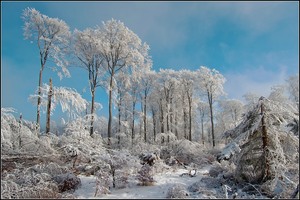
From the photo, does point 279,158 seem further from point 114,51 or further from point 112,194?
point 114,51

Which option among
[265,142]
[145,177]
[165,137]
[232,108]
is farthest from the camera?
[232,108]

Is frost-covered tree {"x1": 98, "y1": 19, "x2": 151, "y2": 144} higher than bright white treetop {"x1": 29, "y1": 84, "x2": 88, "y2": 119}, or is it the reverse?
frost-covered tree {"x1": 98, "y1": 19, "x2": 151, "y2": 144}

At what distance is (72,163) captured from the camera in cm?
1236

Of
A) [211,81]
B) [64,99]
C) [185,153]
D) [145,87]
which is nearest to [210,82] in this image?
[211,81]

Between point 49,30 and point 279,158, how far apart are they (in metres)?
16.0

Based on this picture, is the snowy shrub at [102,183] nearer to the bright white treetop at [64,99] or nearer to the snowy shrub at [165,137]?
the bright white treetop at [64,99]

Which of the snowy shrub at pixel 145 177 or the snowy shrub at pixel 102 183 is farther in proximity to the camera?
the snowy shrub at pixel 145 177

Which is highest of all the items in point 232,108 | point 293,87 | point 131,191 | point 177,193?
point 293,87

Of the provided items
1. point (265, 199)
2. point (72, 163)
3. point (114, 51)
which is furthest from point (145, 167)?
point (114, 51)

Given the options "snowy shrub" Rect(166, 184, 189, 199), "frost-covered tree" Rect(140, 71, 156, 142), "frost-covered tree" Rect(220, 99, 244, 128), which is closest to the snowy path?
"snowy shrub" Rect(166, 184, 189, 199)

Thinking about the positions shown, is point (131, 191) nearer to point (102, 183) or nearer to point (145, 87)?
point (102, 183)

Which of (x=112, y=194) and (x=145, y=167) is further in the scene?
(x=145, y=167)

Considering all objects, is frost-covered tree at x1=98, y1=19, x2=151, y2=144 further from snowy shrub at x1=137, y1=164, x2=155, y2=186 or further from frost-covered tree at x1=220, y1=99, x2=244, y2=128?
frost-covered tree at x1=220, y1=99, x2=244, y2=128

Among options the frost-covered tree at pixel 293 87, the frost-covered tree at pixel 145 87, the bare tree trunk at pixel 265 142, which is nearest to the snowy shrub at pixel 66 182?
the bare tree trunk at pixel 265 142
